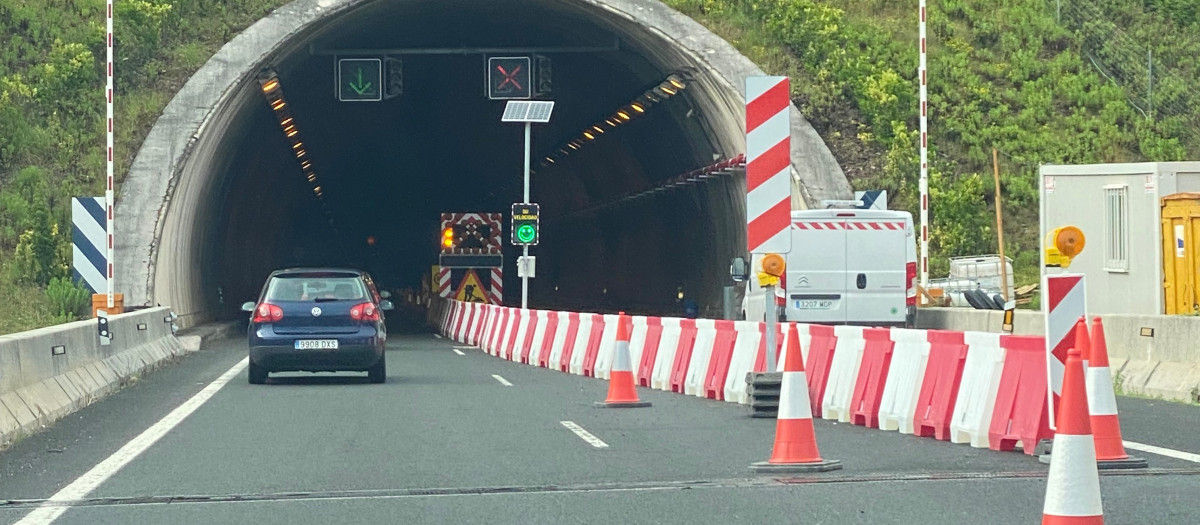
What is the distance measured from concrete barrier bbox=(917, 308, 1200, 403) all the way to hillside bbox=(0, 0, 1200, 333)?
15642 millimetres

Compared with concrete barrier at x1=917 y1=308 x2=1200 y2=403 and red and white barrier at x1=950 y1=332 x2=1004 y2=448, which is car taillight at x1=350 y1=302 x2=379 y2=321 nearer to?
concrete barrier at x1=917 y1=308 x2=1200 y2=403

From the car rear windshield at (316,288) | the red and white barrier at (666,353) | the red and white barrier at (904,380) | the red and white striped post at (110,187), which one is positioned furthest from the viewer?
the red and white striped post at (110,187)

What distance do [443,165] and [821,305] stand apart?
39353mm

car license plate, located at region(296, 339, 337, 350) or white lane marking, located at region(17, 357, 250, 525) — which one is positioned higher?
car license plate, located at region(296, 339, 337, 350)

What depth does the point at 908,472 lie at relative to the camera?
10.3 metres

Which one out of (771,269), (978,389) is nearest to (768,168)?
(771,269)

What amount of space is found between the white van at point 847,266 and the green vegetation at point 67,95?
46.1 ft

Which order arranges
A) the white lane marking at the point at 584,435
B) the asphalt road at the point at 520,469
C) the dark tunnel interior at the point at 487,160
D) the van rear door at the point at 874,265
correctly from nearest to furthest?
the asphalt road at the point at 520,469
the white lane marking at the point at 584,435
the van rear door at the point at 874,265
the dark tunnel interior at the point at 487,160

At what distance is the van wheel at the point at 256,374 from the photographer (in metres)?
19.9

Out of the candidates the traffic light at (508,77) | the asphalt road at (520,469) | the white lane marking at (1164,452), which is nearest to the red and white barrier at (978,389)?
the asphalt road at (520,469)

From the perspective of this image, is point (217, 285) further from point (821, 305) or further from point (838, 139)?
point (821, 305)

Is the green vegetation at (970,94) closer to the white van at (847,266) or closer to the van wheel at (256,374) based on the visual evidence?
the white van at (847,266)

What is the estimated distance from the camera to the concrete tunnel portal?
3225 cm

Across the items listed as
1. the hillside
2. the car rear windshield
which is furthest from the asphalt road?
the hillside
